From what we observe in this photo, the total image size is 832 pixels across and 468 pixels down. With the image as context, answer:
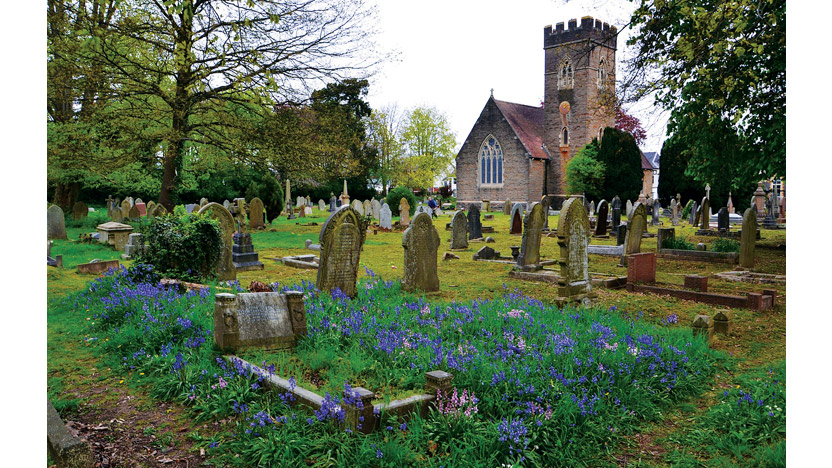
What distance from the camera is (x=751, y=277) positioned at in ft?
35.9

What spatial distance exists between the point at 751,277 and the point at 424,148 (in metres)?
42.9

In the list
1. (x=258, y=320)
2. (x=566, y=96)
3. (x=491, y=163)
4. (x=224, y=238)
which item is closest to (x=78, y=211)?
(x=224, y=238)

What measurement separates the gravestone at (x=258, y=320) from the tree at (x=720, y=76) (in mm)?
6194

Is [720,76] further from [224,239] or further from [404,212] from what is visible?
[404,212]

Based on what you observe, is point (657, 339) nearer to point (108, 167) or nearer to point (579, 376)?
point (579, 376)

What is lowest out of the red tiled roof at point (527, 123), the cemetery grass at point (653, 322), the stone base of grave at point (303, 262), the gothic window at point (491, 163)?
the cemetery grass at point (653, 322)

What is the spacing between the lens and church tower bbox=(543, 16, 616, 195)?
42531 mm

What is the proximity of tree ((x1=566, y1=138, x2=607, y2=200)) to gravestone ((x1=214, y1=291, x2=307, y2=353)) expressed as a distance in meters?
36.2

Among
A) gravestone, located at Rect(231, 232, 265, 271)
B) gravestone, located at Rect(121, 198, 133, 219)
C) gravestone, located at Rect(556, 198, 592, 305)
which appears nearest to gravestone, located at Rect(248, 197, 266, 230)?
gravestone, located at Rect(121, 198, 133, 219)

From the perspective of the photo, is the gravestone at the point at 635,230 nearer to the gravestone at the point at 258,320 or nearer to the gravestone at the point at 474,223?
the gravestone at the point at 474,223

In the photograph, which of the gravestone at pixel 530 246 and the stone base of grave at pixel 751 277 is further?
the gravestone at pixel 530 246

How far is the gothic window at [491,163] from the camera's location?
148 feet

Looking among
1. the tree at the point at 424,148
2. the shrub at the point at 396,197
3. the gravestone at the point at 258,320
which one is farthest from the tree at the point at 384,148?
the gravestone at the point at 258,320

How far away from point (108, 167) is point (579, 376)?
18.2 m
